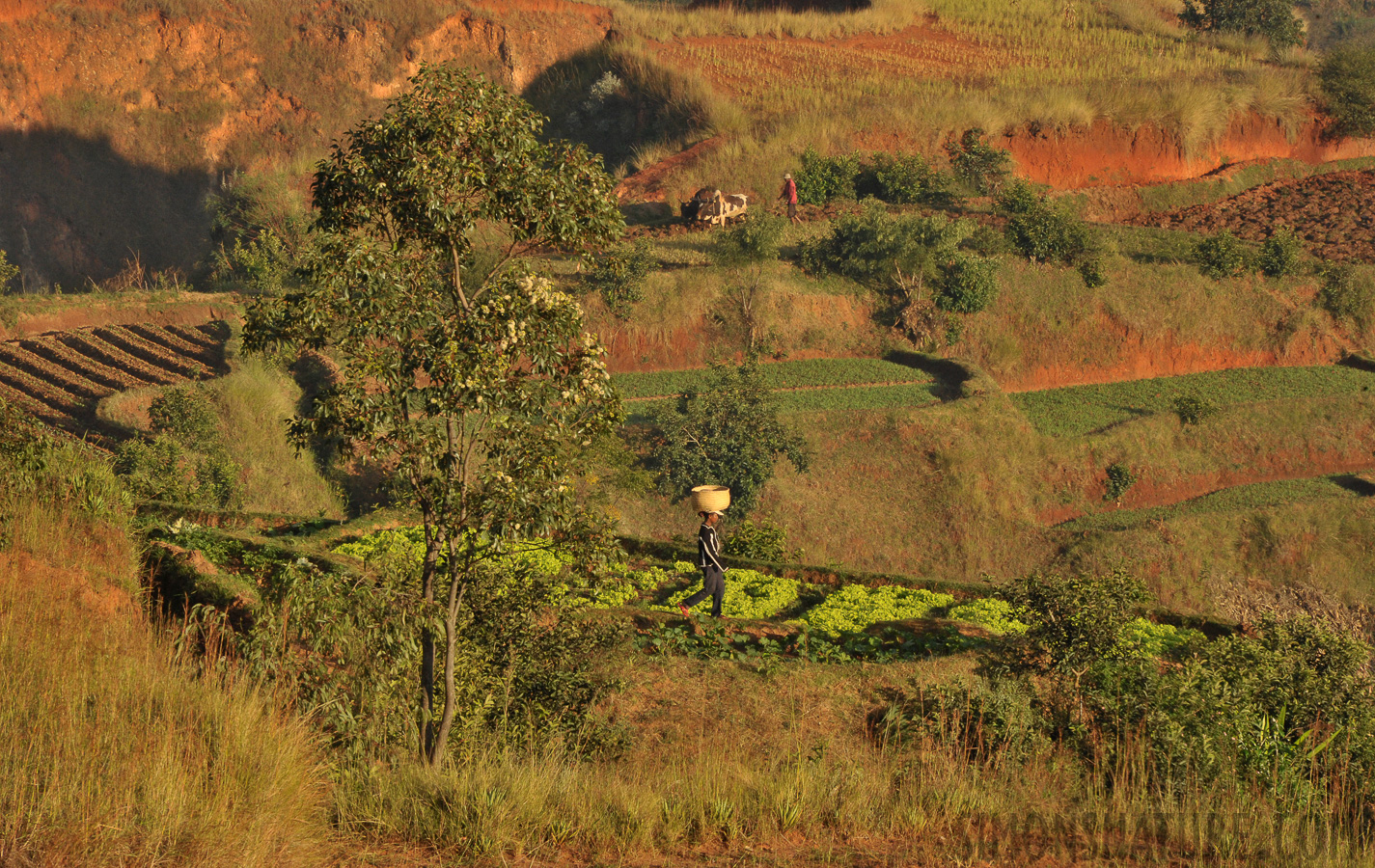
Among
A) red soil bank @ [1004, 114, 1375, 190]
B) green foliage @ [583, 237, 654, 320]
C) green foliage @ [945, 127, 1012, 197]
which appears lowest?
green foliage @ [583, 237, 654, 320]

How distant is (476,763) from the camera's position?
22.6 feet

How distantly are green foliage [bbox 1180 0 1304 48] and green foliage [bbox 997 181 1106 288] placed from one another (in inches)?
1267

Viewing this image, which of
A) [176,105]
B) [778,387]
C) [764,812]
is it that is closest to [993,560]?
[778,387]

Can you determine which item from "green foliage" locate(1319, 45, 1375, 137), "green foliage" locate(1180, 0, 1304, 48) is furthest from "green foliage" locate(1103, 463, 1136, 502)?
"green foliage" locate(1180, 0, 1304, 48)

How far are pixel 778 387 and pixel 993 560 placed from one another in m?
7.80

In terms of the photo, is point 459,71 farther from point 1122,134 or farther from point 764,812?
point 1122,134

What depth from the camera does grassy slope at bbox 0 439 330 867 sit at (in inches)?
197

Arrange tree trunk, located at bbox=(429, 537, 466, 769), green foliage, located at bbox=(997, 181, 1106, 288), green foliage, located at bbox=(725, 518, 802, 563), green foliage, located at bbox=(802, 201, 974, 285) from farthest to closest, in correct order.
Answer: green foliage, located at bbox=(997, 181, 1106, 288), green foliage, located at bbox=(802, 201, 974, 285), green foliage, located at bbox=(725, 518, 802, 563), tree trunk, located at bbox=(429, 537, 466, 769)

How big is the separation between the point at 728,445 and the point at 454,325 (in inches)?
635

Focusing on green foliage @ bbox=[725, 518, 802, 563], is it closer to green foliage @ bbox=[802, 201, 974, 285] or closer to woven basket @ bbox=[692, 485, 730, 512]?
woven basket @ bbox=[692, 485, 730, 512]

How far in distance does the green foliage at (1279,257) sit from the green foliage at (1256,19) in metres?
28.3

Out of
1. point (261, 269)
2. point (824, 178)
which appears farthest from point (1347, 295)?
point (261, 269)

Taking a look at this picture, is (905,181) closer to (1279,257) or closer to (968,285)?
(968,285)

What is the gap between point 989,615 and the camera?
13.3 metres
